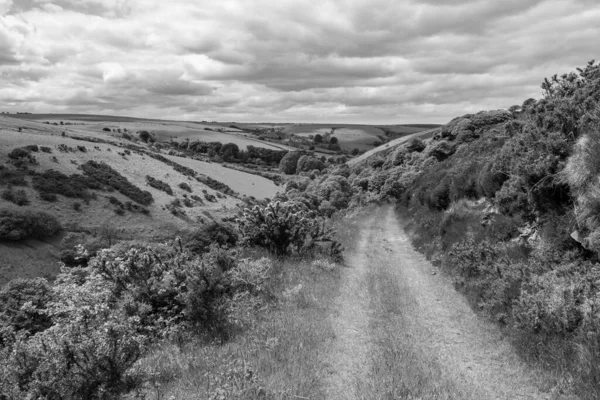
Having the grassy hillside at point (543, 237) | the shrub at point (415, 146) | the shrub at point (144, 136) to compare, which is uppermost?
the shrub at point (144, 136)

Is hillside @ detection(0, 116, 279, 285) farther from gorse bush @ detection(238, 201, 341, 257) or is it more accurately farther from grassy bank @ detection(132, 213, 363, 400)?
grassy bank @ detection(132, 213, 363, 400)

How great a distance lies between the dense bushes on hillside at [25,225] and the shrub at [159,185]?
2011 cm

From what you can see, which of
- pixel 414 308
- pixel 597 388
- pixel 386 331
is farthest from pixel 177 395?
pixel 414 308

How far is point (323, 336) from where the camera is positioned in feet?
22.6

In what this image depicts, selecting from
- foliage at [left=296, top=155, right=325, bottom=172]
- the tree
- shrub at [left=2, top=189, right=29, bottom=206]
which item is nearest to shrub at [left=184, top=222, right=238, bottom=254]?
shrub at [left=2, top=189, right=29, bottom=206]

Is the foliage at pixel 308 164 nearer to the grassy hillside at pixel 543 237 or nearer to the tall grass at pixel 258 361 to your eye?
the grassy hillside at pixel 543 237

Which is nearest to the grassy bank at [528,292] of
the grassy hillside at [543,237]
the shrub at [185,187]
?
the grassy hillside at [543,237]

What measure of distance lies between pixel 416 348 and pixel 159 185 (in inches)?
2105

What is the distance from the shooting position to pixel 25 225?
3122 centimetres

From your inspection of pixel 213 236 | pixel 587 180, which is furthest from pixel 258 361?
pixel 213 236

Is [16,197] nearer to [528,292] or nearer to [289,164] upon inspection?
[528,292]

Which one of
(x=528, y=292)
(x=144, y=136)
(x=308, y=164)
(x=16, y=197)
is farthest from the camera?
(x=144, y=136)

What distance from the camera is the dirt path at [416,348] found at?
517cm

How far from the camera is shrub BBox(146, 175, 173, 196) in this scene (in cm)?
5414
